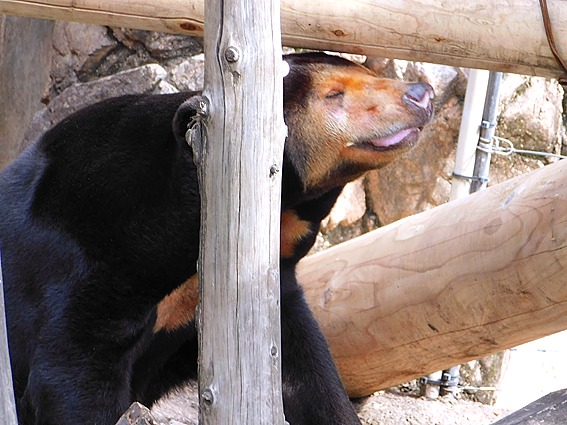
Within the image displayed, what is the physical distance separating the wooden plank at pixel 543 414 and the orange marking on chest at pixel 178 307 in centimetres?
139

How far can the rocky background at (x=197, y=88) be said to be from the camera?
18.1 feet

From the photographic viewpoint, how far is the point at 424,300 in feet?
12.5

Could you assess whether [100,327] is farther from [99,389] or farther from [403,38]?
[403,38]

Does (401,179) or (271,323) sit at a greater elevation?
(271,323)

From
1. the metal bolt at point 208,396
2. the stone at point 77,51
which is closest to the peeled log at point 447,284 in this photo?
the metal bolt at point 208,396

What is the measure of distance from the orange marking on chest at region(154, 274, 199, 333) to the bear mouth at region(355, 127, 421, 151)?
2.86 ft

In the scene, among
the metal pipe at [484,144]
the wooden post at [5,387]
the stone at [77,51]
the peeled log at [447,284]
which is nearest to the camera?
the wooden post at [5,387]

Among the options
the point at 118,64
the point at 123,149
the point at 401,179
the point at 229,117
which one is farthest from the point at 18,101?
the point at 229,117

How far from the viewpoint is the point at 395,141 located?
3.18 m

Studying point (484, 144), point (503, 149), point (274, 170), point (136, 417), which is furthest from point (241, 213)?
point (503, 149)

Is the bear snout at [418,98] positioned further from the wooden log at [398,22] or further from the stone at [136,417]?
the stone at [136,417]

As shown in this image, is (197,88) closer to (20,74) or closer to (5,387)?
(20,74)

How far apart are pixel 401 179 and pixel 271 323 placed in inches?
136

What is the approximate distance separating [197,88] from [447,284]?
232 cm
